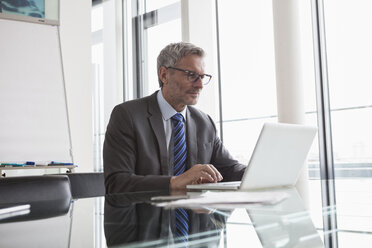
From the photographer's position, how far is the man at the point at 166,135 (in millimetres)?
1876

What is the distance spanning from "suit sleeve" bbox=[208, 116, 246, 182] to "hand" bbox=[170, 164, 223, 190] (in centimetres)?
55

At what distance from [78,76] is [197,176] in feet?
12.8

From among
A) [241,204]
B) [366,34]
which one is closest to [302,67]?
[366,34]

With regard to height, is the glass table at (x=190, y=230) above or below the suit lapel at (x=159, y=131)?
below

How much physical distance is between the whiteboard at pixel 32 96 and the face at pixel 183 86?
2.19m

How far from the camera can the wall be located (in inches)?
196

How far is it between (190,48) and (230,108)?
280cm

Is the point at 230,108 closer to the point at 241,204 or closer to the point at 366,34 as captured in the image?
the point at 366,34

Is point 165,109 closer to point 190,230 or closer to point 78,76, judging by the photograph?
point 190,230

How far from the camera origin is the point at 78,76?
16.5 ft

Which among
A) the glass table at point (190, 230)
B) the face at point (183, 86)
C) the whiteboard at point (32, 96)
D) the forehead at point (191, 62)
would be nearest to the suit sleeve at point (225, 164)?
the face at point (183, 86)

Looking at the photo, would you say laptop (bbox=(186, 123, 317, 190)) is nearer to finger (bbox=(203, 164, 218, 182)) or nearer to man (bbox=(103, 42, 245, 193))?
finger (bbox=(203, 164, 218, 182))

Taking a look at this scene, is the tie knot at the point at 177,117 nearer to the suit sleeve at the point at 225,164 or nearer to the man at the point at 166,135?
the man at the point at 166,135

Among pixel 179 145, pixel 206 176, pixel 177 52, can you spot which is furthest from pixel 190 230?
pixel 177 52
